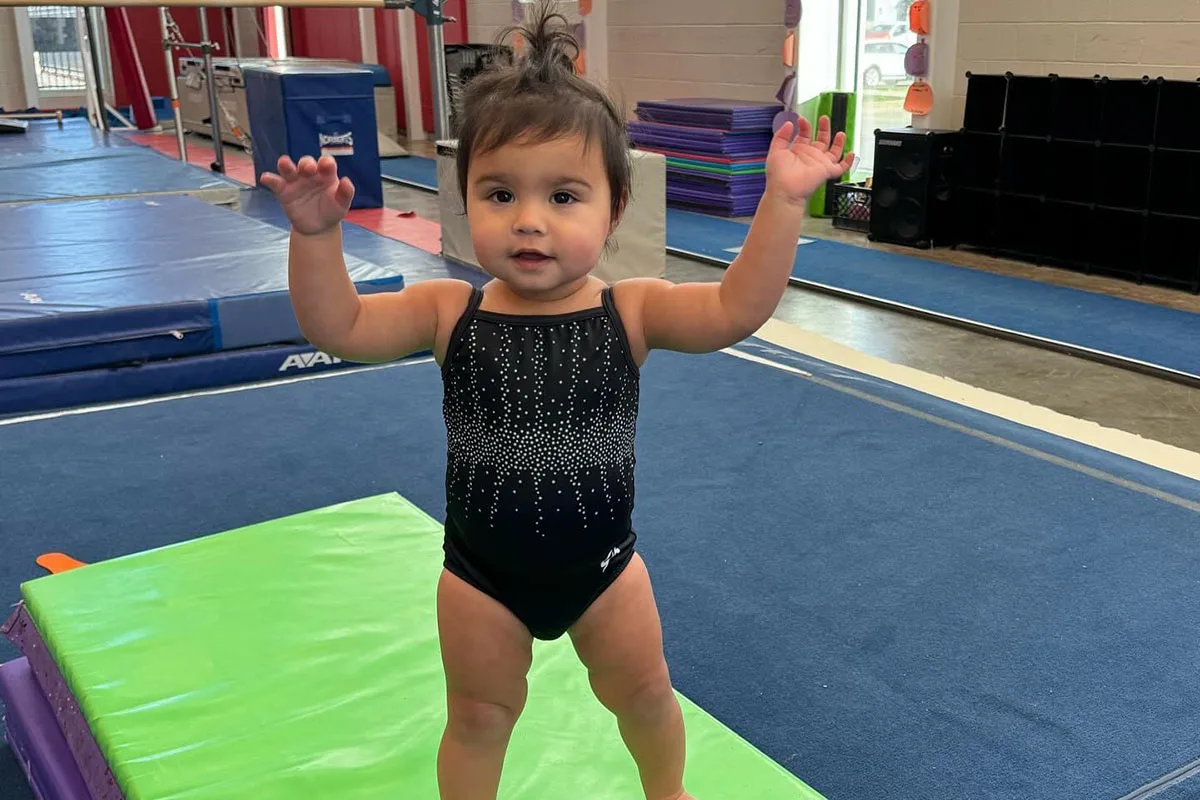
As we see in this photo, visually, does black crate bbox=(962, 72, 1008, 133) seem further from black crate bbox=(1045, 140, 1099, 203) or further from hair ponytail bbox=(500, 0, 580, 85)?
hair ponytail bbox=(500, 0, 580, 85)

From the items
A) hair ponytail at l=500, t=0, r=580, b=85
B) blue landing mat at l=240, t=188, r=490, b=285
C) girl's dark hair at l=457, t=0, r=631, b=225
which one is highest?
hair ponytail at l=500, t=0, r=580, b=85

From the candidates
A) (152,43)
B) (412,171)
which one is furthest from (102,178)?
(152,43)

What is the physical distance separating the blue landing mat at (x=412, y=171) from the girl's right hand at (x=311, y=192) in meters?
7.51

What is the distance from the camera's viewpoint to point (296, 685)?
1.94 m

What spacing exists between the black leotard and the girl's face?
0.08m

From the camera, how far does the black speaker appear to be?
646 cm

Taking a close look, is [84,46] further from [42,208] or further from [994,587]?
[994,587]

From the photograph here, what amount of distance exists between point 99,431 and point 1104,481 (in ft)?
10.4

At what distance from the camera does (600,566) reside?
1333 mm

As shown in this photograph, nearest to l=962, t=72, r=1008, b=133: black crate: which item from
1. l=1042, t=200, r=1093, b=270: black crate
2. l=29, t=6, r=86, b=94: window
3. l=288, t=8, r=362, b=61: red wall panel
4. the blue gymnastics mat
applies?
l=1042, t=200, r=1093, b=270: black crate

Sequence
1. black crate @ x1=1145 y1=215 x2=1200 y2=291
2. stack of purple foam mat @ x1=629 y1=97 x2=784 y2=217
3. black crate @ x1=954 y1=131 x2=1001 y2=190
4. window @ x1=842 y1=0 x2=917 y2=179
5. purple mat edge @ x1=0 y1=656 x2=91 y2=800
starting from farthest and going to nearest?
stack of purple foam mat @ x1=629 y1=97 x2=784 y2=217, window @ x1=842 y1=0 x2=917 y2=179, black crate @ x1=954 y1=131 x2=1001 y2=190, black crate @ x1=1145 y1=215 x2=1200 y2=291, purple mat edge @ x1=0 y1=656 x2=91 y2=800

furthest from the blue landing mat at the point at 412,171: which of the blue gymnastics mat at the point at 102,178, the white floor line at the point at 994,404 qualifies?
the white floor line at the point at 994,404

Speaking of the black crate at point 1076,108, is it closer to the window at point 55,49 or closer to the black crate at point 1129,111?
the black crate at point 1129,111

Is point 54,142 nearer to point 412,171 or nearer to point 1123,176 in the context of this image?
point 412,171
